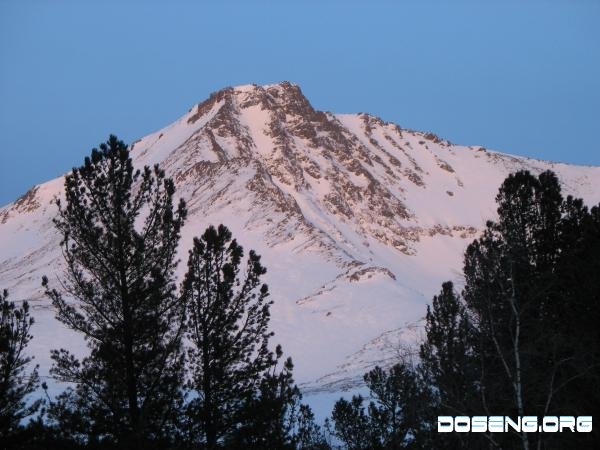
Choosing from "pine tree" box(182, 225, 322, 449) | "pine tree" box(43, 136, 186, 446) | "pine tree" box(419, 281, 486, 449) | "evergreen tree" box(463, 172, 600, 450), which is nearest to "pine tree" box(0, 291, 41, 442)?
"pine tree" box(43, 136, 186, 446)

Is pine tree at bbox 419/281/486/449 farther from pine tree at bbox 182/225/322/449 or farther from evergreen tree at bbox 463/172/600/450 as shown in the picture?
pine tree at bbox 182/225/322/449

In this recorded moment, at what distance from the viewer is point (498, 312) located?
59.0ft

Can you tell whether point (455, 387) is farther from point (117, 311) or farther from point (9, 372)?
point (9, 372)

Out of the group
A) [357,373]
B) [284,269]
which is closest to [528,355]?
[357,373]

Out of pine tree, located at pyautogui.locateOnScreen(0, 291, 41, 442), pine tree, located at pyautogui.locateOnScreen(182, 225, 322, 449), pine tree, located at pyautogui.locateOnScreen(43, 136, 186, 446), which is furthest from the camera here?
pine tree, located at pyautogui.locateOnScreen(0, 291, 41, 442)

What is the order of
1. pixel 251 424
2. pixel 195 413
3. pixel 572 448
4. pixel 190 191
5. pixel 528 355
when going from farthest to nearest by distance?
pixel 190 191, pixel 251 424, pixel 195 413, pixel 572 448, pixel 528 355

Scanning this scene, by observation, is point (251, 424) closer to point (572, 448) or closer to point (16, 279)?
→ point (572, 448)

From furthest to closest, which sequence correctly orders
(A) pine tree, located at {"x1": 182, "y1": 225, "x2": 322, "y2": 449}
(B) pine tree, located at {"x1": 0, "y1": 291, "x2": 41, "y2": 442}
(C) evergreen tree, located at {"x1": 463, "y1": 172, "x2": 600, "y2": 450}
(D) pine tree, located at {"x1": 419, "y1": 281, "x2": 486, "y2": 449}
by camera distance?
(B) pine tree, located at {"x1": 0, "y1": 291, "x2": 41, "y2": 442} < (A) pine tree, located at {"x1": 182, "y1": 225, "x2": 322, "y2": 449} < (D) pine tree, located at {"x1": 419, "y1": 281, "x2": 486, "y2": 449} < (C) evergreen tree, located at {"x1": 463, "y1": 172, "x2": 600, "y2": 450}

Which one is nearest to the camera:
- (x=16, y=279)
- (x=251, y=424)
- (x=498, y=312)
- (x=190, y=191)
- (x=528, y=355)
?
(x=528, y=355)

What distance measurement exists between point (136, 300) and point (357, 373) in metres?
85.9

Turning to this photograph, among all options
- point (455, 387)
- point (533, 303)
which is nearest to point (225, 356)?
point (455, 387)

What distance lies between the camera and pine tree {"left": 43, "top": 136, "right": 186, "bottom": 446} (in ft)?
68.5

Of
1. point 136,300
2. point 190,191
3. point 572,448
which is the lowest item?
point 572,448

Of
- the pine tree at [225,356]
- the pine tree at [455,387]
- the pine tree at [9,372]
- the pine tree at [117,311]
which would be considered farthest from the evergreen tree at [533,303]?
the pine tree at [9,372]
